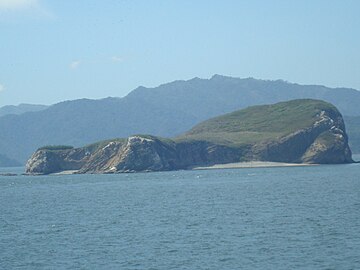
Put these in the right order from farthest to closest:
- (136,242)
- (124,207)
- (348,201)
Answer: (124,207)
(348,201)
(136,242)

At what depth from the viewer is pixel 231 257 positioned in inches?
2356

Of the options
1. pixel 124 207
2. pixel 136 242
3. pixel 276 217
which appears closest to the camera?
pixel 136 242

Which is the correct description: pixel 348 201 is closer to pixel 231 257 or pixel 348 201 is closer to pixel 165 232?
pixel 165 232

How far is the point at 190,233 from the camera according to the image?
74.4 metres

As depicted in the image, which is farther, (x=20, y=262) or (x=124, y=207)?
(x=124, y=207)

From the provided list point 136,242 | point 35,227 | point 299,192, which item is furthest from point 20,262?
point 299,192

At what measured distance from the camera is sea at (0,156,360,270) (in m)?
59.2

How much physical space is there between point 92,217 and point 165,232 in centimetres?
2254

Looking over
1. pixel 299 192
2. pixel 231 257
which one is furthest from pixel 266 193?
pixel 231 257

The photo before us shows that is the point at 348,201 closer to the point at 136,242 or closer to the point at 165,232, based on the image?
the point at 165,232

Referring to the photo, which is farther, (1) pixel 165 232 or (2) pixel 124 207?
(2) pixel 124 207

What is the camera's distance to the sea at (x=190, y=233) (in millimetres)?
59188

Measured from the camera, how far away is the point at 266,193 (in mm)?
126438

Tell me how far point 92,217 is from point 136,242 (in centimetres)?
2762
